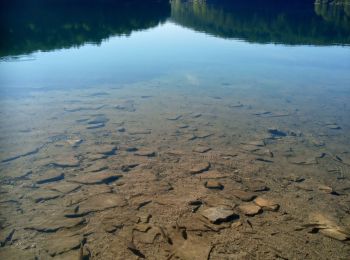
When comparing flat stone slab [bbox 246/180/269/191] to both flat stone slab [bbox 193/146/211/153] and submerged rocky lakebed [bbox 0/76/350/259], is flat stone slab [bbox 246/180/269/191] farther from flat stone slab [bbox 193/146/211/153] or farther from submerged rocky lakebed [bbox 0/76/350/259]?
flat stone slab [bbox 193/146/211/153]

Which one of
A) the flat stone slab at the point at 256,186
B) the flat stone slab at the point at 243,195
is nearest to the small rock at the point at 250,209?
the flat stone slab at the point at 243,195

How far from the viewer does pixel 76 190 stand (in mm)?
10180

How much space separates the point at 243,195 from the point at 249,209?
77cm

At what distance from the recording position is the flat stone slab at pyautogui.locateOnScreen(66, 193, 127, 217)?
916cm

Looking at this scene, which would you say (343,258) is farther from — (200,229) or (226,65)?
(226,65)

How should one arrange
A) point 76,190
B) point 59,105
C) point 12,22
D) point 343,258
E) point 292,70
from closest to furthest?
point 343,258 < point 76,190 < point 59,105 < point 292,70 < point 12,22

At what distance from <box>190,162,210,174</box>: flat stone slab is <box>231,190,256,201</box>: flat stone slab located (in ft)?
5.40

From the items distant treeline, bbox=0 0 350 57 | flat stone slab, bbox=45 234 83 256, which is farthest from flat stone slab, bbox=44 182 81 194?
distant treeline, bbox=0 0 350 57

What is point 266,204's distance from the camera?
974 cm

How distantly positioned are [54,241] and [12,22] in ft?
165

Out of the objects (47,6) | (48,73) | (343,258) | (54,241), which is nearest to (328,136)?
(343,258)

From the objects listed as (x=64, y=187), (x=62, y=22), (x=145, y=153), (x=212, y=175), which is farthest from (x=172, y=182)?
(x=62, y=22)

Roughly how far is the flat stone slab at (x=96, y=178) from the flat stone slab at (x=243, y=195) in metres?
3.67

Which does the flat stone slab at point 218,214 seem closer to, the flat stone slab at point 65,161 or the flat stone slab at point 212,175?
the flat stone slab at point 212,175
